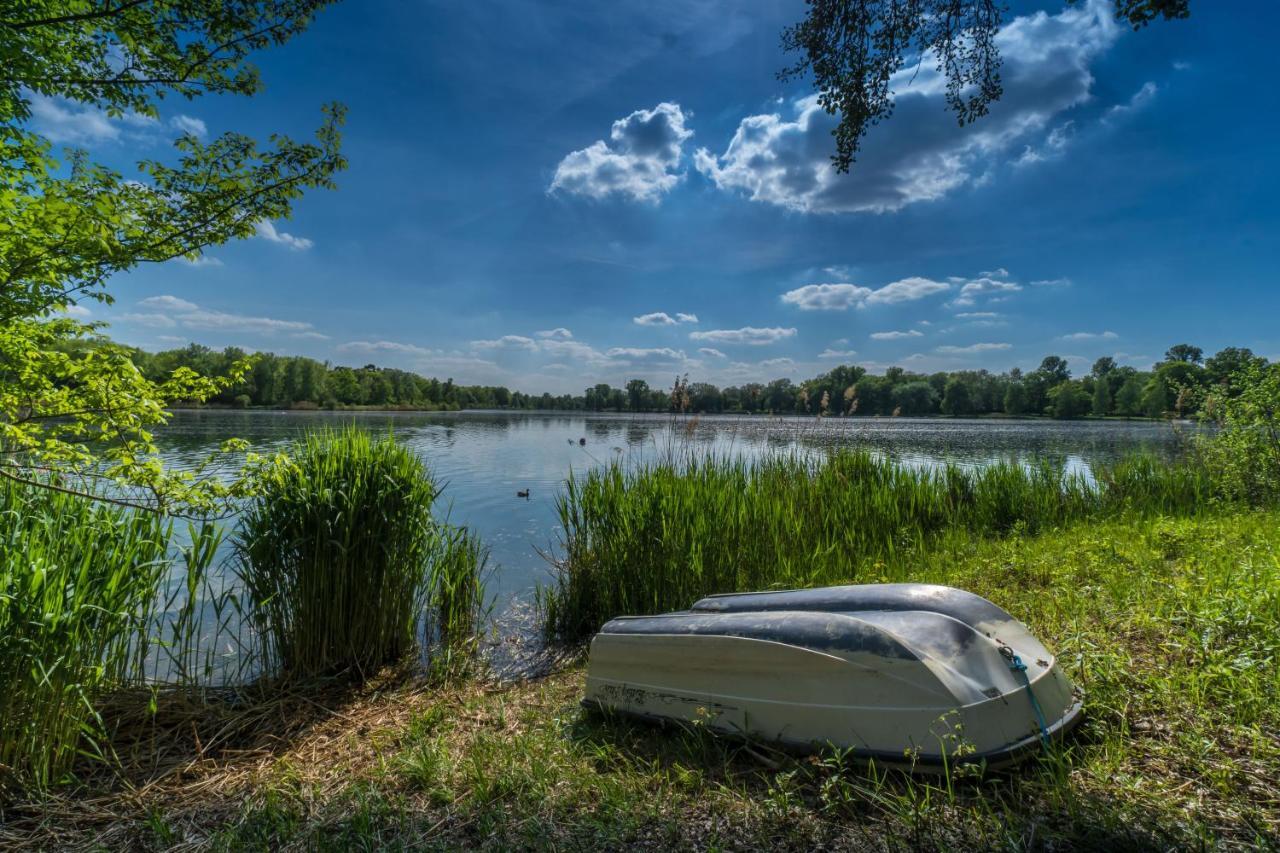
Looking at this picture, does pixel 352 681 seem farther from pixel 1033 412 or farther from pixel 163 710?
pixel 1033 412

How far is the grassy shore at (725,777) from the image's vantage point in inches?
73.2

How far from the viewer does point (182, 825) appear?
2432 mm

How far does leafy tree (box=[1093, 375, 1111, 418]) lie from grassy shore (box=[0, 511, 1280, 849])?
234 feet

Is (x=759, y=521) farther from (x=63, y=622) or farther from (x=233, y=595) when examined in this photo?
(x=63, y=622)

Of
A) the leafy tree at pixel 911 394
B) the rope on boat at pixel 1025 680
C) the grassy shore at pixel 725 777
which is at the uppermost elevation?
the leafy tree at pixel 911 394

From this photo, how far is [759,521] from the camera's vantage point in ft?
19.3

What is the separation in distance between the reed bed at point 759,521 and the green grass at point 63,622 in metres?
3.31

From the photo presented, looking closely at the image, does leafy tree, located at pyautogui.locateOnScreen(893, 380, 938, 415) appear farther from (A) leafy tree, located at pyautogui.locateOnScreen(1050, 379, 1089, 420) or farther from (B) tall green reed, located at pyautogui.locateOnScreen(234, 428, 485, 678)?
(B) tall green reed, located at pyautogui.locateOnScreen(234, 428, 485, 678)

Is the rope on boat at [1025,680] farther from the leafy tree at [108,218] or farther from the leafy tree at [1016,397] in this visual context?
the leafy tree at [1016,397]

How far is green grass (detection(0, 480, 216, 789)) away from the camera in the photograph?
8.68 ft

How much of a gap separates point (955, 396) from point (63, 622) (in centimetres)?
7254

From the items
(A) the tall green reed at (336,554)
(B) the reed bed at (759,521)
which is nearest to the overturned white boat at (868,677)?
(B) the reed bed at (759,521)

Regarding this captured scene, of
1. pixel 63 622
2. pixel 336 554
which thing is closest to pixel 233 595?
pixel 336 554

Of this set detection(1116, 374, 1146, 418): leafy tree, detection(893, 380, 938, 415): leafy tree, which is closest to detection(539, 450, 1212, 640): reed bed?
detection(893, 380, 938, 415): leafy tree
